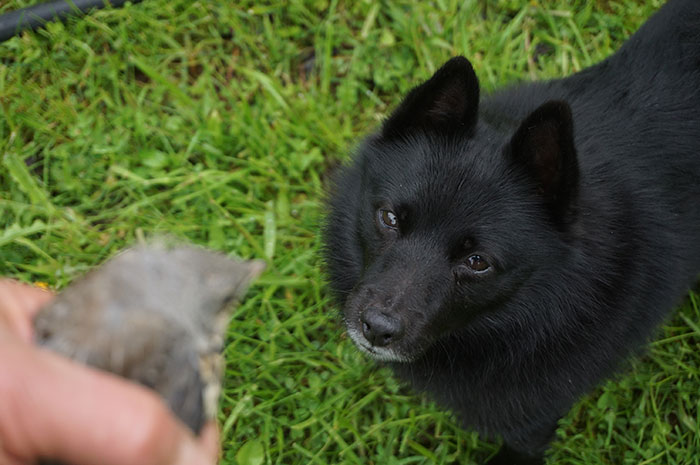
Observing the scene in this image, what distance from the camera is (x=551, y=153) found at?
1.99 meters

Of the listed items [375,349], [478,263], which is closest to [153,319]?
[375,349]

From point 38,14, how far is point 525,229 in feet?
9.96

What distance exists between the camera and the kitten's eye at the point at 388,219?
2152 millimetres

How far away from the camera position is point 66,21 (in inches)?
143

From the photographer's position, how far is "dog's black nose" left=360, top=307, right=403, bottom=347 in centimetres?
201

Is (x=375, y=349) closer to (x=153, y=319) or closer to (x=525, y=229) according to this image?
(x=525, y=229)

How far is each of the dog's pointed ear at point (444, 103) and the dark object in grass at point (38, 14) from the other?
2.34 metres

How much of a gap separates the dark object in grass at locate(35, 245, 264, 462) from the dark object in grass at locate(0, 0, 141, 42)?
2781 mm

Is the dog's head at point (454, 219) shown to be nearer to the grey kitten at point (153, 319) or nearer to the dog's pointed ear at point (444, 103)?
the dog's pointed ear at point (444, 103)

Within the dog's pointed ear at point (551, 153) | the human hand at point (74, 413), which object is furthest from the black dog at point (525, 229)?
the human hand at point (74, 413)

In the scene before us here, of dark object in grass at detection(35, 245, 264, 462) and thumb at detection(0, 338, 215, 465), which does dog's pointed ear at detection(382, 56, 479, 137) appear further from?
thumb at detection(0, 338, 215, 465)

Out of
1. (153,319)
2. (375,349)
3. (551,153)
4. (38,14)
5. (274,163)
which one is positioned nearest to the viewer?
(153,319)

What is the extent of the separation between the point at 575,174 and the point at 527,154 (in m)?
0.16

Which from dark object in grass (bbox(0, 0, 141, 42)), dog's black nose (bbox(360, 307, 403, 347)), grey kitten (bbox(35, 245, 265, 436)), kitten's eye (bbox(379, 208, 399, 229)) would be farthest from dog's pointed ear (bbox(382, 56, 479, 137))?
dark object in grass (bbox(0, 0, 141, 42))
